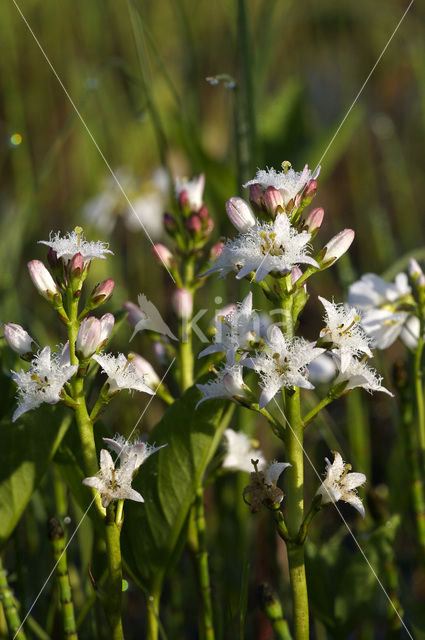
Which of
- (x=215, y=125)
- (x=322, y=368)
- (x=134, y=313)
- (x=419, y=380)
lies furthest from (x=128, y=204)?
(x=419, y=380)

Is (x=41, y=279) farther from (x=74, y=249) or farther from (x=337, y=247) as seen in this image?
(x=337, y=247)

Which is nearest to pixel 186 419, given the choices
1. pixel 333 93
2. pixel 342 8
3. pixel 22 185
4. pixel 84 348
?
pixel 84 348

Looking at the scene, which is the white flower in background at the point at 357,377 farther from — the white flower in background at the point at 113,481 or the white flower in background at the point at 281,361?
the white flower in background at the point at 113,481

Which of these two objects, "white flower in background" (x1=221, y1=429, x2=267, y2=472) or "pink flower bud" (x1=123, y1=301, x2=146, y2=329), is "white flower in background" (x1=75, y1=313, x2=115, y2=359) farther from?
"white flower in background" (x1=221, y1=429, x2=267, y2=472)

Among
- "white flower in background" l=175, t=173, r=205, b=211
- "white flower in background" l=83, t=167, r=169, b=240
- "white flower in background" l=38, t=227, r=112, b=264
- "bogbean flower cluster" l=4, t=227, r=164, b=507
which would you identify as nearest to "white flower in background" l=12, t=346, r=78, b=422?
"bogbean flower cluster" l=4, t=227, r=164, b=507

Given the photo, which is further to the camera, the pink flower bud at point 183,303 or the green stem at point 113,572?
the pink flower bud at point 183,303

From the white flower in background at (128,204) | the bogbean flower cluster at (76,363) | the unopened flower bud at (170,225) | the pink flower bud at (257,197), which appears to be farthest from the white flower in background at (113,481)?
the white flower in background at (128,204)

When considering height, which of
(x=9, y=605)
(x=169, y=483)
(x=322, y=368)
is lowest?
(x=9, y=605)
